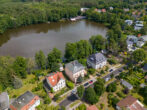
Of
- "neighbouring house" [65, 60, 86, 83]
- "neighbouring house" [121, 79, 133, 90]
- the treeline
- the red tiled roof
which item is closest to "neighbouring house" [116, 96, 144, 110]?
"neighbouring house" [121, 79, 133, 90]

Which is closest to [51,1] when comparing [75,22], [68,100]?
[75,22]

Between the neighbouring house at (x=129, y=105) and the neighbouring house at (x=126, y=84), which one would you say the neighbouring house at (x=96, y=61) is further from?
the neighbouring house at (x=129, y=105)

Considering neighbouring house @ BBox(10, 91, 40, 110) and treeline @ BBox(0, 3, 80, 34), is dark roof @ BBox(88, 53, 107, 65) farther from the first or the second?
treeline @ BBox(0, 3, 80, 34)

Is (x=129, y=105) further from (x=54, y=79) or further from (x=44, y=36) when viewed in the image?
(x=44, y=36)

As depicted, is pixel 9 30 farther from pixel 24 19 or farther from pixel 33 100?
pixel 33 100

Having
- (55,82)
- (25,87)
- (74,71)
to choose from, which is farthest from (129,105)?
(25,87)

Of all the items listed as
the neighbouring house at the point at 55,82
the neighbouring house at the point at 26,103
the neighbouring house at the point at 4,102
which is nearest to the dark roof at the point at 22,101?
the neighbouring house at the point at 26,103
